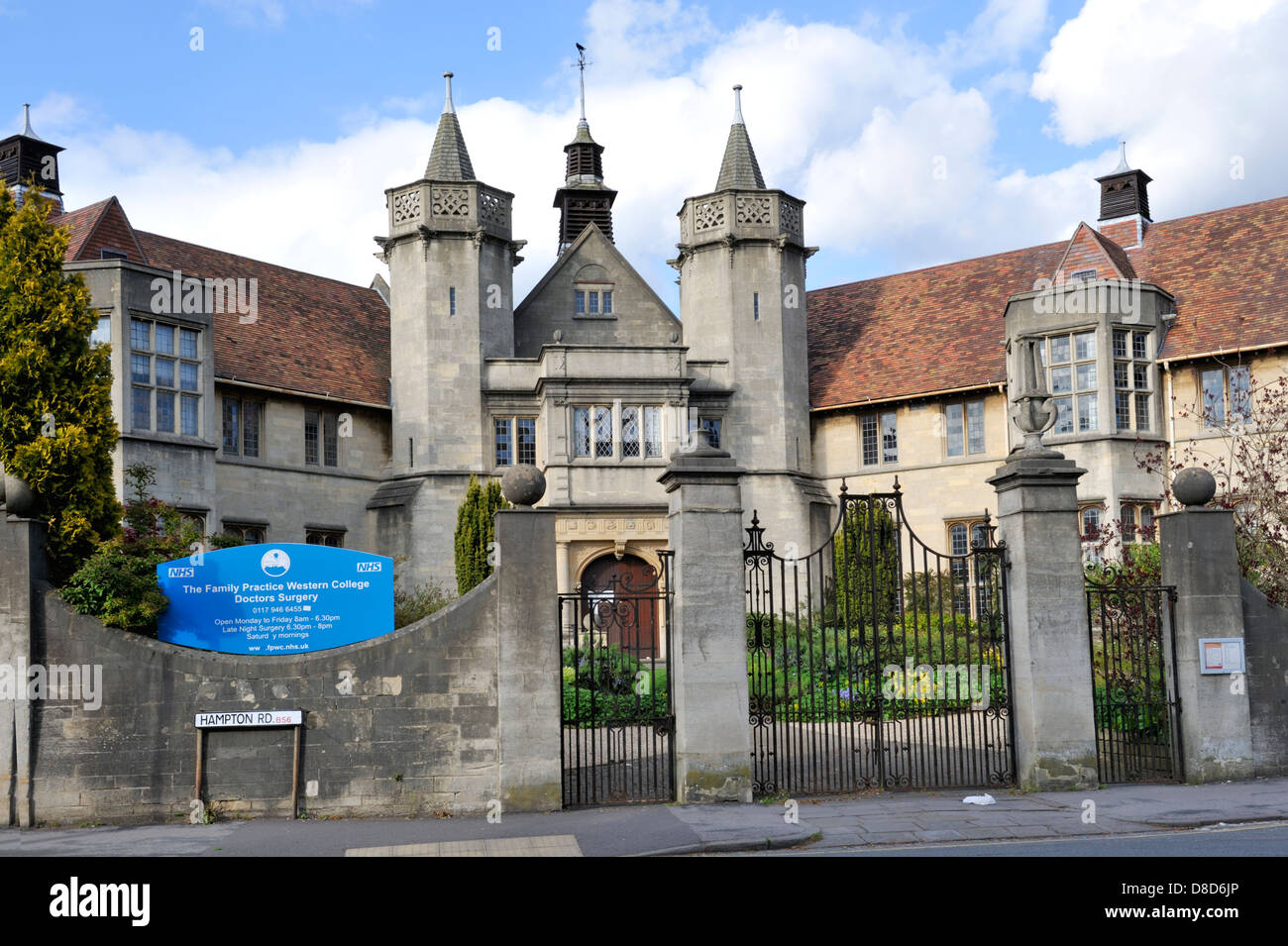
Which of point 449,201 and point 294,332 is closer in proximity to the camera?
point 449,201

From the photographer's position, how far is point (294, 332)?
32.1m

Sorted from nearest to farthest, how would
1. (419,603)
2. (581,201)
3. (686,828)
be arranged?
(686,828) < (419,603) < (581,201)

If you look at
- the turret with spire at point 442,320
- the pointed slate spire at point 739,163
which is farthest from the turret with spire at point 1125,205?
the turret with spire at point 442,320

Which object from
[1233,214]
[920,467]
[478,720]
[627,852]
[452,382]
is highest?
[1233,214]

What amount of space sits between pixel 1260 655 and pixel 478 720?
9.26 metres

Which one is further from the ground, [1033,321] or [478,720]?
[1033,321]

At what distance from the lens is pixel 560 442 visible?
2995cm

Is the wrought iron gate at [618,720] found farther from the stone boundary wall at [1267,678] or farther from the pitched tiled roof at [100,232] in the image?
the pitched tiled roof at [100,232]

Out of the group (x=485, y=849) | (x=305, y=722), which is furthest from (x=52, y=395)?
(x=485, y=849)

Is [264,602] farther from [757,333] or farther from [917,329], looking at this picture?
[917,329]

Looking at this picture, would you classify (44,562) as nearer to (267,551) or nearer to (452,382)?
(267,551)

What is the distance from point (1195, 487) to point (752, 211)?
782 inches

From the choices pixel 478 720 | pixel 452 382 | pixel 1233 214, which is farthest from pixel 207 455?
pixel 1233 214

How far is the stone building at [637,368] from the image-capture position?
1130 inches
